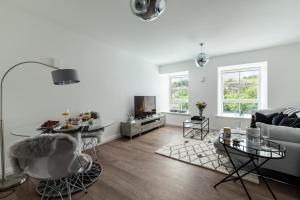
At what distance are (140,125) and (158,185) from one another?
238 cm

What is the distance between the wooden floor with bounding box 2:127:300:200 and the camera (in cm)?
177

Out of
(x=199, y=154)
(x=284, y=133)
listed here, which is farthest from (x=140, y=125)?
(x=284, y=133)

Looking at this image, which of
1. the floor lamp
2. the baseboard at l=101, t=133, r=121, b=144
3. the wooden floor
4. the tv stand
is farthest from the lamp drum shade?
the tv stand

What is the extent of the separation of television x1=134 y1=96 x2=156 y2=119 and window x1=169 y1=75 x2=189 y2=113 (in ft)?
4.65

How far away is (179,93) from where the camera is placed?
20.1 feet

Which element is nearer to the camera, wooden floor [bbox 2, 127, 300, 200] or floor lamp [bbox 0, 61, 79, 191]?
wooden floor [bbox 2, 127, 300, 200]

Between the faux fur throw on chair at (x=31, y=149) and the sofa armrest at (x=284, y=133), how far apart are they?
2.40m

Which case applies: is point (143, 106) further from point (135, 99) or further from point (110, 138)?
point (110, 138)

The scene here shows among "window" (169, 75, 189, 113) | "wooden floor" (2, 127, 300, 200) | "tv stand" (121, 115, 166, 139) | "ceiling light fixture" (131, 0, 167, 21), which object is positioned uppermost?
"ceiling light fixture" (131, 0, 167, 21)

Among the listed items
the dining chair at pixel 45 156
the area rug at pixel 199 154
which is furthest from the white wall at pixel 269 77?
the dining chair at pixel 45 156

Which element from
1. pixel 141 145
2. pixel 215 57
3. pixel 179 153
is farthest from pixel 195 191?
pixel 215 57

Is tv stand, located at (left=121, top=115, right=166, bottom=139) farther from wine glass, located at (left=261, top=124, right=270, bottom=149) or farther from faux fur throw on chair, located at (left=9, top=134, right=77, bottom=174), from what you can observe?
wine glass, located at (left=261, top=124, right=270, bottom=149)

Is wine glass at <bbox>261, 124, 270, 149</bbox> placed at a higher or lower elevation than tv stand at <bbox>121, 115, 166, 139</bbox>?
higher

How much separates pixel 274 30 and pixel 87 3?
3.67 metres
